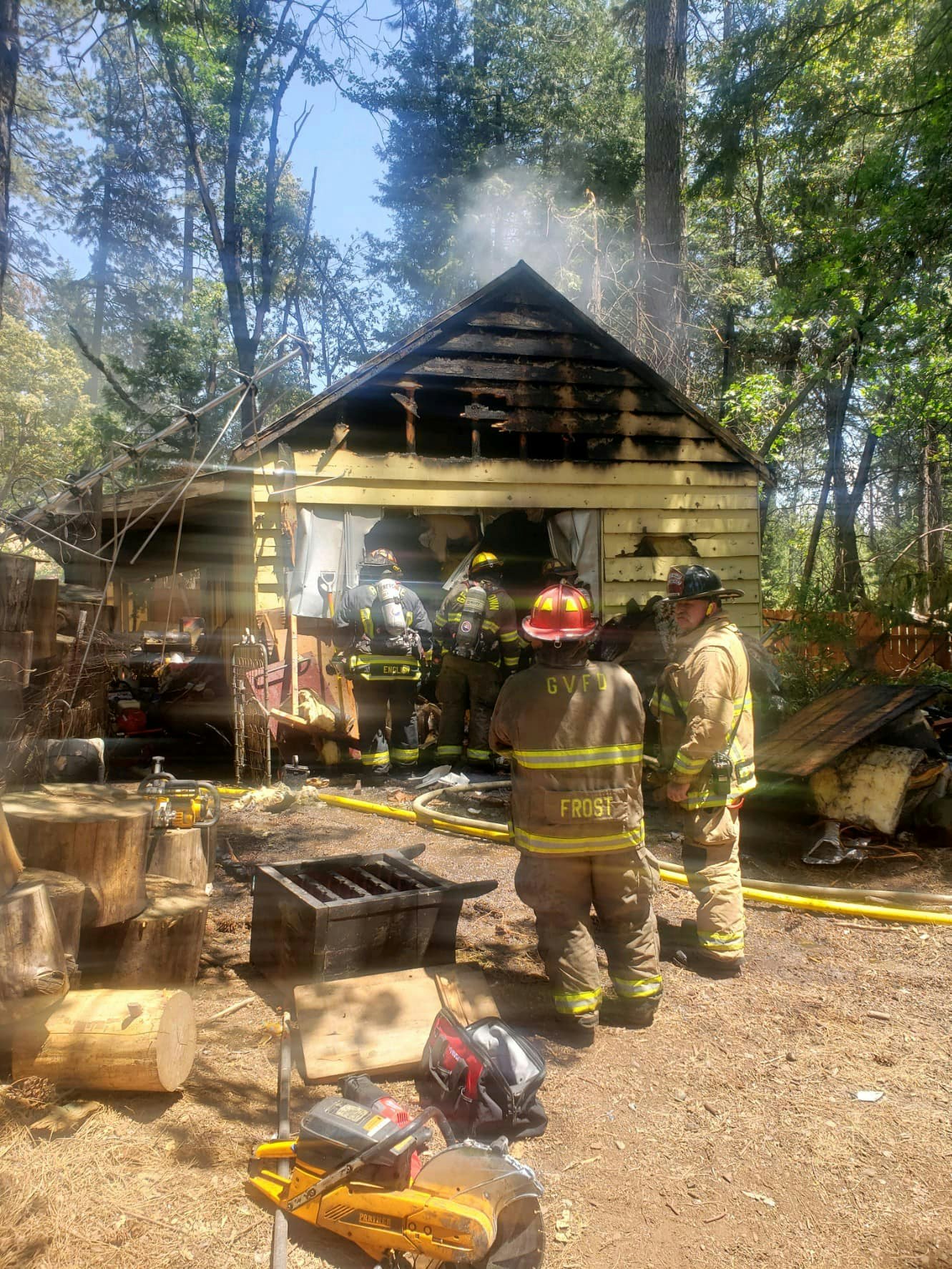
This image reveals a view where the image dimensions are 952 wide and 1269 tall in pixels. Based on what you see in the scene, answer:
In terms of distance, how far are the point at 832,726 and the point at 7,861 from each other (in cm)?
570

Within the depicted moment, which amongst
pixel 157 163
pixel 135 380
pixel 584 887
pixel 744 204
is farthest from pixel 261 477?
pixel 157 163

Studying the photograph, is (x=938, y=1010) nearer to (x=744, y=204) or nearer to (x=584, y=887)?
(x=584, y=887)

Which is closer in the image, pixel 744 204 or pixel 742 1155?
pixel 742 1155

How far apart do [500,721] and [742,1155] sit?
73.0 inches

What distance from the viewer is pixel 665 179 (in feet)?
46.4

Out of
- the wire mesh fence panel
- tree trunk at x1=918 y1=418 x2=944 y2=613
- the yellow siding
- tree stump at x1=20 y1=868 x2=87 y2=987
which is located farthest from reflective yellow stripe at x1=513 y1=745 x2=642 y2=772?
tree trunk at x1=918 y1=418 x2=944 y2=613

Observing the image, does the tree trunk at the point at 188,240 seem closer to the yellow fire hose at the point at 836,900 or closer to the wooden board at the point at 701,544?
the wooden board at the point at 701,544

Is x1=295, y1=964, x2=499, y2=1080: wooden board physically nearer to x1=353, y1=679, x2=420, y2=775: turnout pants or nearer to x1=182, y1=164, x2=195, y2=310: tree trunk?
x1=353, y1=679, x2=420, y2=775: turnout pants

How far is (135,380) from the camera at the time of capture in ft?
60.7

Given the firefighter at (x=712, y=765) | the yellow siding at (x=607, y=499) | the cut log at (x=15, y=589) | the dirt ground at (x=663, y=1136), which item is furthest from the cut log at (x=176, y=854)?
the yellow siding at (x=607, y=499)

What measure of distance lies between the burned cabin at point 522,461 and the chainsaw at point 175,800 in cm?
455

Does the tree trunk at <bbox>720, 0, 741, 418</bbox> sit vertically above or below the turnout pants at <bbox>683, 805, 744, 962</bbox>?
above

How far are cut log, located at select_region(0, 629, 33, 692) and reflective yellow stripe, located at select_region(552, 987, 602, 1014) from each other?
2906 millimetres

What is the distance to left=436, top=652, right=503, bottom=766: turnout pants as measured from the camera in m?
8.98
